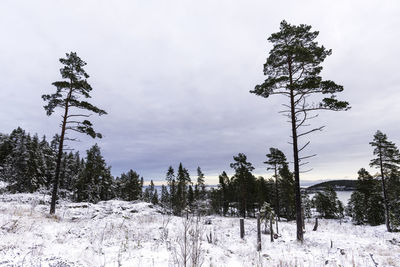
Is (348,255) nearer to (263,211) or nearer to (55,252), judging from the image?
(263,211)

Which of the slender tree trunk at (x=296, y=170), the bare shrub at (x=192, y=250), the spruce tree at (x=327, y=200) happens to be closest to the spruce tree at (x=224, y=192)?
the spruce tree at (x=327, y=200)

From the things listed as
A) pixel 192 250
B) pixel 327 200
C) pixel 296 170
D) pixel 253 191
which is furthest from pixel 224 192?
pixel 192 250

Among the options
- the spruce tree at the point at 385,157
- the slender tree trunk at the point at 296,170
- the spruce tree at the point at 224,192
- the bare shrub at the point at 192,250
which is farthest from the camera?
the spruce tree at the point at 224,192

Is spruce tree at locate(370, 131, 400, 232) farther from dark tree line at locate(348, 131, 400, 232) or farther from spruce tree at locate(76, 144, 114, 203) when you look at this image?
spruce tree at locate(76, 144, 114, 203)

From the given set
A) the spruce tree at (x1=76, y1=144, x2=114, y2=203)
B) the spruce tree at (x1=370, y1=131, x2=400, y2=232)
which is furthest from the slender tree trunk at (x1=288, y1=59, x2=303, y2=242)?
the spruce tree at (x1=76, y1=144, x2=114, y2=203)

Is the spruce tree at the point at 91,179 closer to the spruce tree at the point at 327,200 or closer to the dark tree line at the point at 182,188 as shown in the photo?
the dark tree line at the point at 182,188

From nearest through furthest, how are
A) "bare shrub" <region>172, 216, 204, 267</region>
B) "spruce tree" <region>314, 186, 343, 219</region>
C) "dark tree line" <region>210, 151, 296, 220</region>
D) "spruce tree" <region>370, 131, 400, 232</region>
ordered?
"bare shrub" <region>172, 216, 204, 267</region>, "spruce tree" <region>370, 131, 400, 232</region>, "dark tree line" <region>210, 151, 296, 220</region>, "spruce tree" <region>314, 186, 343, 219</region>

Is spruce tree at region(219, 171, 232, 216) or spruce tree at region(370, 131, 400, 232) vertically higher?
spruce tree at region(370, 131, 400, 232)

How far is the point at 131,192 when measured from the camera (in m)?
55.2

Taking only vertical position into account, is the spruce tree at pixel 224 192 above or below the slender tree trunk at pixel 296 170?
below

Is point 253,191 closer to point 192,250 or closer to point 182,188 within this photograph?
point 182,188

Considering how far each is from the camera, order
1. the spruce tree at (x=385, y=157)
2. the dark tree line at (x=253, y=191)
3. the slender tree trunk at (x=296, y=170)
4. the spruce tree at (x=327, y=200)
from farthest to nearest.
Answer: the spruce tree at (x=327, y=200)
the dark tree line at (x=253, y=191)
the spruce tree at (x=385, y=157)
the slender tree trunk at (x=296, y=170)

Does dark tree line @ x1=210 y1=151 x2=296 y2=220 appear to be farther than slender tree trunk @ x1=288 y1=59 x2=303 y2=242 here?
Yes

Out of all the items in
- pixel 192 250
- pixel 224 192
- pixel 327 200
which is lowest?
pixel 327 200
